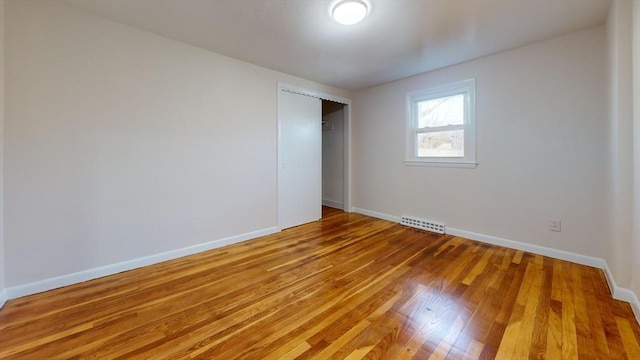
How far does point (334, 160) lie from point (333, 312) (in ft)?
12.0

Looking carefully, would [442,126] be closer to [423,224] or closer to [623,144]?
[423,224]

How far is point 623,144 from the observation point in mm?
1803

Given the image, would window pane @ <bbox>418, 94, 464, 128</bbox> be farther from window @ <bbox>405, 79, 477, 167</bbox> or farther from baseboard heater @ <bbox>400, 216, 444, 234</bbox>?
baseboard heater @ <bbox>400, 216, 444, 234</bbox>

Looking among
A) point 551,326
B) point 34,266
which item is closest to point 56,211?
point 34,266

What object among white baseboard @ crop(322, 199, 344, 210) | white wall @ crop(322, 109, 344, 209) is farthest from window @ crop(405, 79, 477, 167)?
white baseboard @ crop(322, 199, 344, 210)

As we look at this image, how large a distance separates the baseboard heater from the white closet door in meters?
1.44

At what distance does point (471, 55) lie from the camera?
2980 millimetres

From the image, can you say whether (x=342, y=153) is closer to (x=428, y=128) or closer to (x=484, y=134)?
(x=428, y=128)

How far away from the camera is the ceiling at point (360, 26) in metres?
2.02

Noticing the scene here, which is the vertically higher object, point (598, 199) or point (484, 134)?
point (484, 134)

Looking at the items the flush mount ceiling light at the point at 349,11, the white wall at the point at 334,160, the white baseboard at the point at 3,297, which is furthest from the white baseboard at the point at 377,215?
the white baseboard at the point at 3,297

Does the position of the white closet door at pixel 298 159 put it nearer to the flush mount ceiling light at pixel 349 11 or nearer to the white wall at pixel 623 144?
the flush mount ceiling light at pixel 349 11

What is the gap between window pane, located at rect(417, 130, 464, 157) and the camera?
11.0ft

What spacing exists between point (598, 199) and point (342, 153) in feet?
11.3
